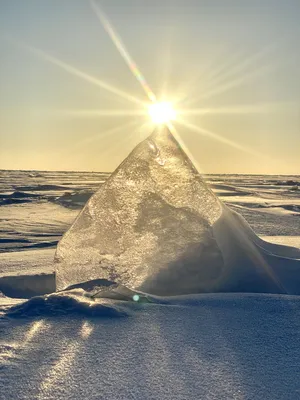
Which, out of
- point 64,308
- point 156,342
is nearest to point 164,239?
point 64,308

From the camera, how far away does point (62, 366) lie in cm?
116


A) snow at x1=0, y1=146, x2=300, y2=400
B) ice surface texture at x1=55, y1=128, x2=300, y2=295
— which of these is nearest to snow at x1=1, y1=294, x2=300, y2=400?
snow at x1=0, y1=146, x2=300, y2=400

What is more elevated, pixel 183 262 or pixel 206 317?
pixel 183 262

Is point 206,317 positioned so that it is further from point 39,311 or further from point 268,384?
point 39,311

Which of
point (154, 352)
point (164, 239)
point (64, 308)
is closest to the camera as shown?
point (154, 352)

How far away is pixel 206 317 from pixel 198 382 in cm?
53

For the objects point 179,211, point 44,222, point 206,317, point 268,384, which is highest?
point 44,222

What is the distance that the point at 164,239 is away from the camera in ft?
7.12

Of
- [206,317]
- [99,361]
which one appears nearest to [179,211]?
[206,317]

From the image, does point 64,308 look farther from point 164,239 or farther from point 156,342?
point 164,239

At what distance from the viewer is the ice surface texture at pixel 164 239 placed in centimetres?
207

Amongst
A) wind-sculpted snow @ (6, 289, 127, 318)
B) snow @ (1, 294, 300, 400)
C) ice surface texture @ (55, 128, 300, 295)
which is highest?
ice surface texture @ (55, 128, 300, 295)

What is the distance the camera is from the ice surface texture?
207 cm

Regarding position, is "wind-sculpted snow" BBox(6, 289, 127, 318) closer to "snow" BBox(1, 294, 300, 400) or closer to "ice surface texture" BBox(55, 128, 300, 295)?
"snow" BBox(1, 294, 300, 400)
